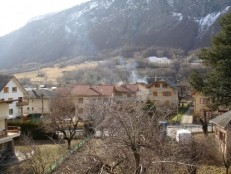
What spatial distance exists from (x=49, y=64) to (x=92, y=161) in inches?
6881

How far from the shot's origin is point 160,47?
19662 centimetres

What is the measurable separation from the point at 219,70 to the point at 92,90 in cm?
3956

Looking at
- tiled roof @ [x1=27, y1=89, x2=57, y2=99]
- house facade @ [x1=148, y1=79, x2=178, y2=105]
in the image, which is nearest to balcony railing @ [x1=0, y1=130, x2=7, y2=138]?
tiled roof @ [x1=27, y1=89, x2=57, y2=99]

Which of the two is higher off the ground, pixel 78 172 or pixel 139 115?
pixel 139 115

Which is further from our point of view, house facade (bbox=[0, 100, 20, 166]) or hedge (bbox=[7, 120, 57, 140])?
hedge (bbox=[7, 120, 57, 140])

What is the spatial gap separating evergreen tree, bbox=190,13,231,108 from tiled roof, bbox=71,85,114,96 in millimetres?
35896

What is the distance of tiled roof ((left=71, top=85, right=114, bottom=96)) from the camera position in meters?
65.1

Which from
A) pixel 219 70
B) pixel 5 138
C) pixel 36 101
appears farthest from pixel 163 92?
pixel 219 70

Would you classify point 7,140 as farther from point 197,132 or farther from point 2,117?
point 197,132

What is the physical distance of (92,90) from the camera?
217ft

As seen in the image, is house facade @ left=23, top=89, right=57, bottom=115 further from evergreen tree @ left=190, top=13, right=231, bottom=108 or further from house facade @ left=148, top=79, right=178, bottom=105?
evergreen tree @ left=190, top=13, right=231, bottom=108

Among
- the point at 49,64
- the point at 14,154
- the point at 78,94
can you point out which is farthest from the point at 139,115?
the point at 49,64

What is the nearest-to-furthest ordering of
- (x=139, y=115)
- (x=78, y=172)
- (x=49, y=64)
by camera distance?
(x=78, y=172)
(x=139, y=115)
(x=49, y=64)

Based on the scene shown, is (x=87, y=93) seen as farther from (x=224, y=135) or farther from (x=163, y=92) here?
(x=224, y=135)
